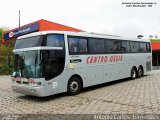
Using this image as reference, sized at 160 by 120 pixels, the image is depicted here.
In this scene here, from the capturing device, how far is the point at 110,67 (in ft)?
43.4

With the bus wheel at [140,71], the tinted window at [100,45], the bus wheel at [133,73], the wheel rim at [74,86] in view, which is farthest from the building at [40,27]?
the wheel rim at [74,86]

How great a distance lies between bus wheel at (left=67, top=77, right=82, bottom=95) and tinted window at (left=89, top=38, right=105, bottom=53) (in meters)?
1.92

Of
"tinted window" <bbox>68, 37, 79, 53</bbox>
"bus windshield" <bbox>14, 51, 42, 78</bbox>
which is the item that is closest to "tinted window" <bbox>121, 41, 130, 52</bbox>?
"tinted window" <bbox>68, 37, 79, 53</bbox>

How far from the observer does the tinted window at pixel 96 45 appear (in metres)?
11.9

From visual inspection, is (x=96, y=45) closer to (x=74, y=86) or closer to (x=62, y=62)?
(x=74, y=86)

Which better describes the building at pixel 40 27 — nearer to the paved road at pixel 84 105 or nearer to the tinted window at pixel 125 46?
the tinted window at pixel 125 46

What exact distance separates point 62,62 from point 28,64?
1.47 metres

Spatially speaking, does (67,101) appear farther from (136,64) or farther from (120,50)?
(136,64)

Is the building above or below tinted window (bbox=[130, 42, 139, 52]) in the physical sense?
above

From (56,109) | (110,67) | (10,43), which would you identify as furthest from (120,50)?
(10,43)

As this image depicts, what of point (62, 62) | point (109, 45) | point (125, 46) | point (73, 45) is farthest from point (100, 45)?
point (62, 62)

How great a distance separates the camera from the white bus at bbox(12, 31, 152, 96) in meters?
9.24

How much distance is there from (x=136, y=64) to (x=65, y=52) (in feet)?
25.3

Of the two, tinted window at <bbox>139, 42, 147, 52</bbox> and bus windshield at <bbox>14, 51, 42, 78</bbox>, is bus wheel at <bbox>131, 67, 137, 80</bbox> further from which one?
bus windshield at <bbox>14, 51, 42, 78</bbox>
